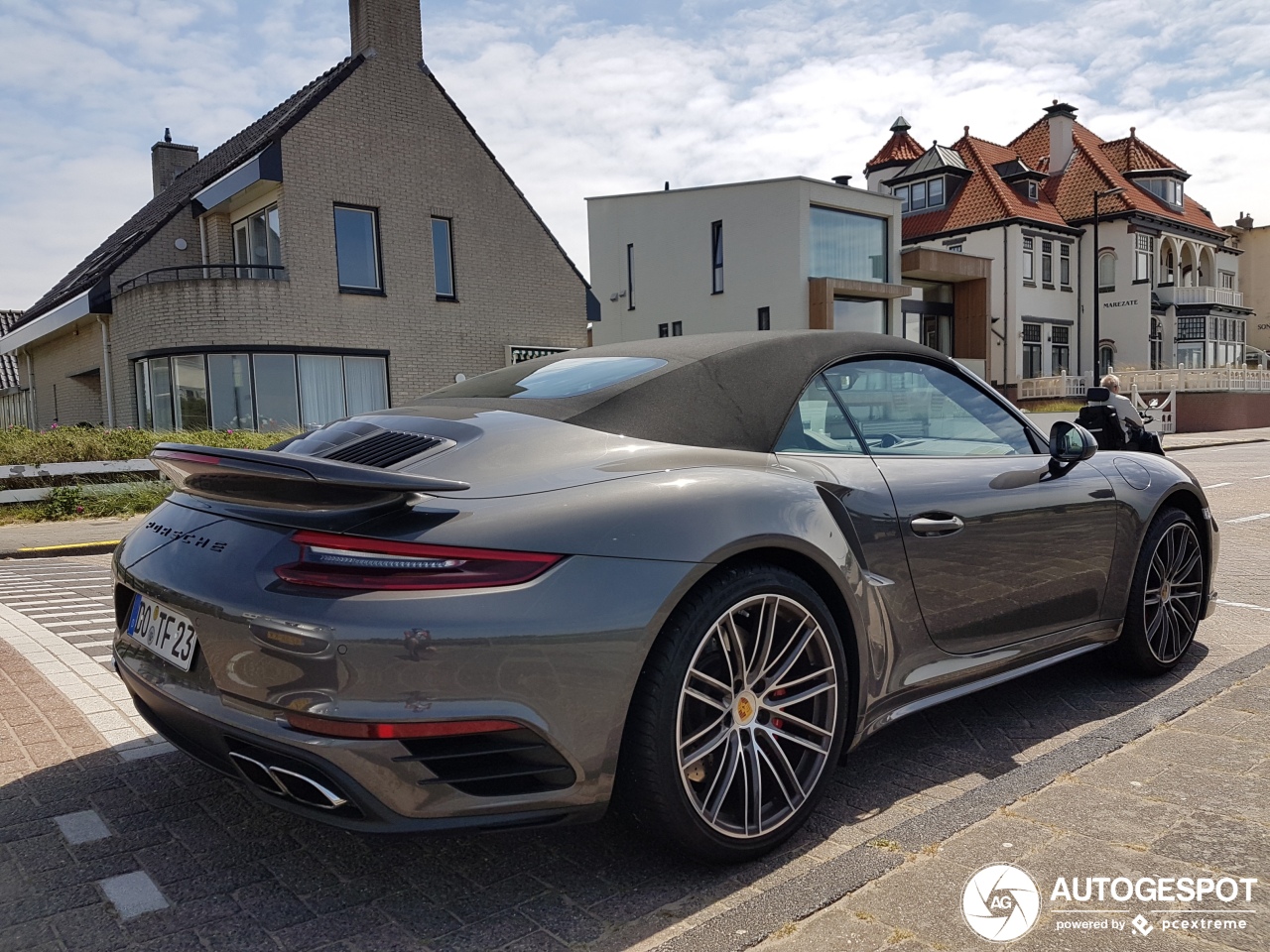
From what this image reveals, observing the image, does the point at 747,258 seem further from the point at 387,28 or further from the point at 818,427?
the point at 818,427

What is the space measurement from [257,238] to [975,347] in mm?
29323

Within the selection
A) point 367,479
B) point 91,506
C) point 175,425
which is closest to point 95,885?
point 367,479

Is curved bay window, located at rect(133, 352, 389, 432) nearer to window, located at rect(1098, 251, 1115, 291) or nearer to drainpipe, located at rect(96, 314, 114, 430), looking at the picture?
drainpipe, located at rect(96, 314, 114, 430)

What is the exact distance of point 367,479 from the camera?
2.14m

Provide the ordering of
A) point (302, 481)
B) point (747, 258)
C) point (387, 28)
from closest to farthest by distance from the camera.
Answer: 1. point (302, 481)
2. point (387, 28)
3. point (747, 258)

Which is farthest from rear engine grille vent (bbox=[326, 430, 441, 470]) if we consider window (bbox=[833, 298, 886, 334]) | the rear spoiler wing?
window (bbox=[833, 298, 886, 334])

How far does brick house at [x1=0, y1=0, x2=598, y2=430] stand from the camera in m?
17.8

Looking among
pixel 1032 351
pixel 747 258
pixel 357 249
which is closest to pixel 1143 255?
pixel 1032 351

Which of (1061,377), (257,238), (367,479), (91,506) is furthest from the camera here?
(1061,377)

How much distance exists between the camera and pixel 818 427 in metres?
2.98

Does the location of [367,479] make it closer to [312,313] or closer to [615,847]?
[615,847]

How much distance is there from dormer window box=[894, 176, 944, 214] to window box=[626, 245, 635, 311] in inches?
643

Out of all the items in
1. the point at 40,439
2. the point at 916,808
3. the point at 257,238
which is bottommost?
the point at 916,808

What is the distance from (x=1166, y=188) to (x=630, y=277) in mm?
31926
